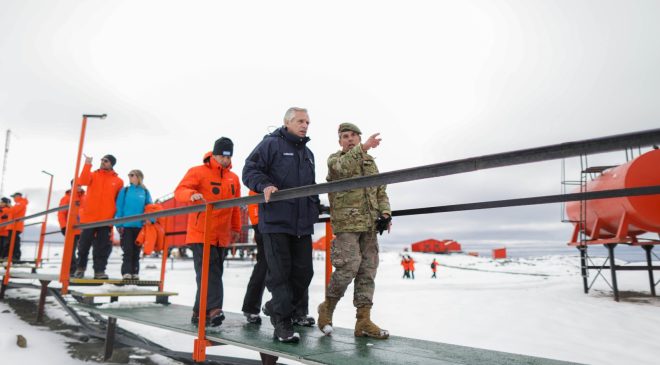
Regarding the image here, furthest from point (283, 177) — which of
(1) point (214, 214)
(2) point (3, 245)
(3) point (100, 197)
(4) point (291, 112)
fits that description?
(2) point (3, 245)

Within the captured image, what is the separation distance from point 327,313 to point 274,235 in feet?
2.20

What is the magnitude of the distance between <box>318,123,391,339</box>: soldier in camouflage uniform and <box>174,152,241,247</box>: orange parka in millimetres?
998

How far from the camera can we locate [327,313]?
116 inches

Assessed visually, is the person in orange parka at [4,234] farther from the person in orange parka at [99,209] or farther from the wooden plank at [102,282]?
the wooden plank at [102,282]

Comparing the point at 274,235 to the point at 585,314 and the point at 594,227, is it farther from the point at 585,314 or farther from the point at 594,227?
the point at 594,227

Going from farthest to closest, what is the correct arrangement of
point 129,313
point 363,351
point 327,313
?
point 129,313
point 327,313
point 363,351

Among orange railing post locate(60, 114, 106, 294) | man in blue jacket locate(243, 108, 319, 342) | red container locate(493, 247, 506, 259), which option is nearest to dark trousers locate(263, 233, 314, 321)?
man in blue jacket locate(243, 108, 319, 342)

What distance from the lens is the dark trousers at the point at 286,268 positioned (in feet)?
8.86

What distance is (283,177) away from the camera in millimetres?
2949

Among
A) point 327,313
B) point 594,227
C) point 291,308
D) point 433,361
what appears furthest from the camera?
point 594,227

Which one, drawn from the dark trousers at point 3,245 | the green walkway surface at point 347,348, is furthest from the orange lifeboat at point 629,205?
the dark trousers at point 3,245

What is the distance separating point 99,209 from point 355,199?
14.7 feet

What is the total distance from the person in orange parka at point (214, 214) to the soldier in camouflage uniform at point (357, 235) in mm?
899

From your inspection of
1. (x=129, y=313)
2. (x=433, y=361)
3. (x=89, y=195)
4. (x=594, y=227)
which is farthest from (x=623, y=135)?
(x=594, y=227)
